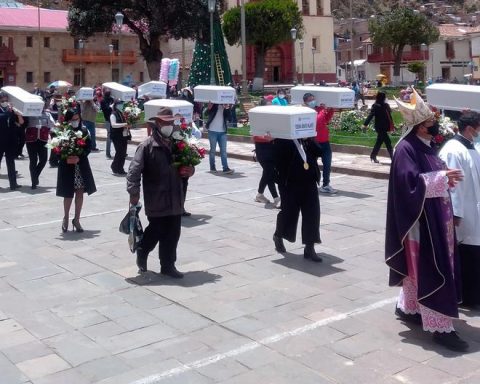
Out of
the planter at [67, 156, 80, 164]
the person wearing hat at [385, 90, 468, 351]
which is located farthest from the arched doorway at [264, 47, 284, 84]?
the person wearing hat at [385, 90, 468, 351]

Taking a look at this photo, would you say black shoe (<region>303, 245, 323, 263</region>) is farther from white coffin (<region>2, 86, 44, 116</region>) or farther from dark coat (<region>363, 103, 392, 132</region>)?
dark coat (<region>363, 103, 392, 132</region>)

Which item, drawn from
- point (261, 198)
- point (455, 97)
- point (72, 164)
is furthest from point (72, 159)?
point (455, 97)

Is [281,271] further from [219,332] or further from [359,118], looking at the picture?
[359,118]

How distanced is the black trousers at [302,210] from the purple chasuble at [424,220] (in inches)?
93.0

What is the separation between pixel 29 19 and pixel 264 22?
21.9 metres

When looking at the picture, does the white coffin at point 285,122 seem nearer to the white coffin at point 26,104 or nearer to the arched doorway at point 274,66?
the white coffin at point 26,104

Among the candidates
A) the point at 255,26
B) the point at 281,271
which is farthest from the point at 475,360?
the point at 255,26

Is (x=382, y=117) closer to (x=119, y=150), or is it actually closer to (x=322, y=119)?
(x=322, y=119)

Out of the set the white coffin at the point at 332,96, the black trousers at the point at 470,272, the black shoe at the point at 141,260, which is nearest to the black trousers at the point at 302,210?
the black shoe at the point at 141,260

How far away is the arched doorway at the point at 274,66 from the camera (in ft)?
225

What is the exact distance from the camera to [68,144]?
9492 mm

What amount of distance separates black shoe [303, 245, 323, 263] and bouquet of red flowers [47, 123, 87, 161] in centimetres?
326

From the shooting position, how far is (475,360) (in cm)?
523

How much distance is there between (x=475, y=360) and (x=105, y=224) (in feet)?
20.4
